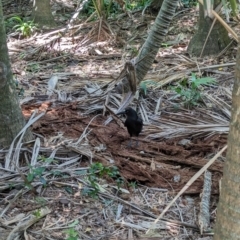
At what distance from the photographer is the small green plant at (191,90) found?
537cm

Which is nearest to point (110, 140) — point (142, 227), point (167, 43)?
point (142, 227)

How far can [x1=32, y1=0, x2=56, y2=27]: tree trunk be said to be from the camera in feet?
32.9

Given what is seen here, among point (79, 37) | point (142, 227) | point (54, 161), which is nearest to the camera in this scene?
point (142, 227)

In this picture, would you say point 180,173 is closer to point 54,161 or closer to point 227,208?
point 54,161

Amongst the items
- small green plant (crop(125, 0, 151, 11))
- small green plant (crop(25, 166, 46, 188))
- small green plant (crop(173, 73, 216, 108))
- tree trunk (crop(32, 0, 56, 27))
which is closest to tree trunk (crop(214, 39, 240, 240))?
small green plant (crop(25, 166, 46, 188))

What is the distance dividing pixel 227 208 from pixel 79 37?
295 inches

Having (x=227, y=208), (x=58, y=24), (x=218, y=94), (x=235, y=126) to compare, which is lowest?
(x=58, y=24)

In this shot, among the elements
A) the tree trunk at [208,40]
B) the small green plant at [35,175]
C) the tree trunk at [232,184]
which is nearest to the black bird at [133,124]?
the small green plant at [35,175]

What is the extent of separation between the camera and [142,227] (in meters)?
3.23

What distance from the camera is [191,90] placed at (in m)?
5.52

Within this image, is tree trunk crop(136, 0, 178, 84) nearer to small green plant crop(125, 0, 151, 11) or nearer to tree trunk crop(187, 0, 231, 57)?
tree trunk crop(187, 0, 231, 57)

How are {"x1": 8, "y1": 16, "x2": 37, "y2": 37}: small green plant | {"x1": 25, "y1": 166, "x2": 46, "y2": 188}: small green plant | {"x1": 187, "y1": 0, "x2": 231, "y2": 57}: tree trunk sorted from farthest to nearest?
1. {"x1": 8, "y1": 16, "x2": 37, "y2": 37}: small green plant
2. {"x1": 187, "y1": 0, "x2": 231, "y2": 57}: tree trunk
3. {"x1": 25, "y1": 166, "x2": 46, "y2": 188}: small green plant

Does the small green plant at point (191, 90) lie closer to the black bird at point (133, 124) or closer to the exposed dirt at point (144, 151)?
the exposed dirt at point (144, 151)

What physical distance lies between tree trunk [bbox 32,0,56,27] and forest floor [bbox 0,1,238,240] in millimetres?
3024
